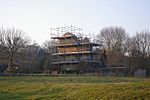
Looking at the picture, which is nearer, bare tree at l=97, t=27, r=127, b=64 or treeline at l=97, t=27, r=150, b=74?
treeline at l=97, t=27, r=150, b=74

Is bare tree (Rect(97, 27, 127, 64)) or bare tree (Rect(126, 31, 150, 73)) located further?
bare tree (Rect(97, 27, 127, 64))

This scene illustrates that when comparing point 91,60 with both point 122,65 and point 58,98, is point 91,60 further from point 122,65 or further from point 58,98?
point 58,98

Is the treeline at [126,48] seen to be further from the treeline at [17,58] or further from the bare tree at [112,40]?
the treeline at [17,58]

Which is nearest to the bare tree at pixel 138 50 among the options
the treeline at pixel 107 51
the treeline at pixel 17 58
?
the treeline at pixel 107 51

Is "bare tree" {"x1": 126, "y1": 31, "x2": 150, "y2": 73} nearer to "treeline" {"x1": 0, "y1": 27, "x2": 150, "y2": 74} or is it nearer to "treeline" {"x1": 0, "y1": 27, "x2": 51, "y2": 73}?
"treeline" {"x1": 0, "y1": 27, "x2": 150, "y2": 74}

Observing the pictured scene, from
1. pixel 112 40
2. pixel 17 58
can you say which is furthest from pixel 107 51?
pixel 17 58

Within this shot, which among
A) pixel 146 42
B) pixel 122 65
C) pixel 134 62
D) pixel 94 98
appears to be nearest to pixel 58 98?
pixel 94 98

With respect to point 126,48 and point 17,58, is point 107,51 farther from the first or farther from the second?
point 17,58

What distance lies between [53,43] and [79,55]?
459 inches

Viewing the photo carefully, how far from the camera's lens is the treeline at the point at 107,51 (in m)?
81.8

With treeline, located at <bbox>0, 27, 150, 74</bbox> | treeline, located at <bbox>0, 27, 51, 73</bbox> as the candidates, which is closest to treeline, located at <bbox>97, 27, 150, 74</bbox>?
treeline, located at <bbox>0, 27, 150, 74</bbox>

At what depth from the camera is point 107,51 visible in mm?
95125

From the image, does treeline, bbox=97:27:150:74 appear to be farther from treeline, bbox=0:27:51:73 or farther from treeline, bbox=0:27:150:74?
treeline, bbox=0:27:51:73

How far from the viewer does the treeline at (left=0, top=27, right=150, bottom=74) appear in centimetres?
8175
